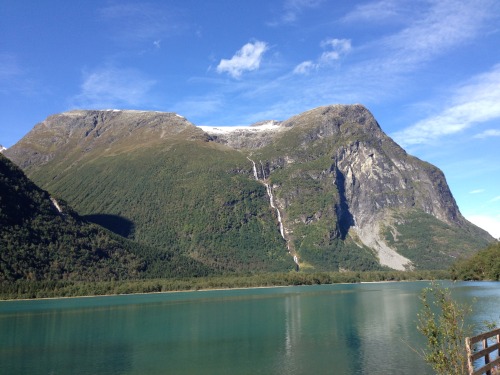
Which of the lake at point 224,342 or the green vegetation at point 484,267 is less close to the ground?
the green vegetation at point 484,267

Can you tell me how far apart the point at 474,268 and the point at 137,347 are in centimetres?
16020

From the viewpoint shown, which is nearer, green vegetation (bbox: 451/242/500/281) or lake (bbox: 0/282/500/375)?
lake (bbox: 0/282/500/375)

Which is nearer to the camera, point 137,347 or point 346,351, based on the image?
point 346,351

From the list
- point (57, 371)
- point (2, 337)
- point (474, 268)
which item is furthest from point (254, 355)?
point (474, 268)

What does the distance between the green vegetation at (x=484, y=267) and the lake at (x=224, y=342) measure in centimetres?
7596

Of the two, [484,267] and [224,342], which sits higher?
[484,267]

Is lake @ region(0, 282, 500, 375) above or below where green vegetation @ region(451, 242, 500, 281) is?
below

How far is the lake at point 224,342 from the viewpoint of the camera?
→ 170ft

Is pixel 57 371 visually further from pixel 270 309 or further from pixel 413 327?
pixel 270 309

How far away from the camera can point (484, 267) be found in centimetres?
18188

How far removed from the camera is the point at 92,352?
64.8m

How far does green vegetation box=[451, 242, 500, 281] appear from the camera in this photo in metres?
171

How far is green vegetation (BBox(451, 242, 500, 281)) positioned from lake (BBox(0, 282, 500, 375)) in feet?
249

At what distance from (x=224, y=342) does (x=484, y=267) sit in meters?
146
